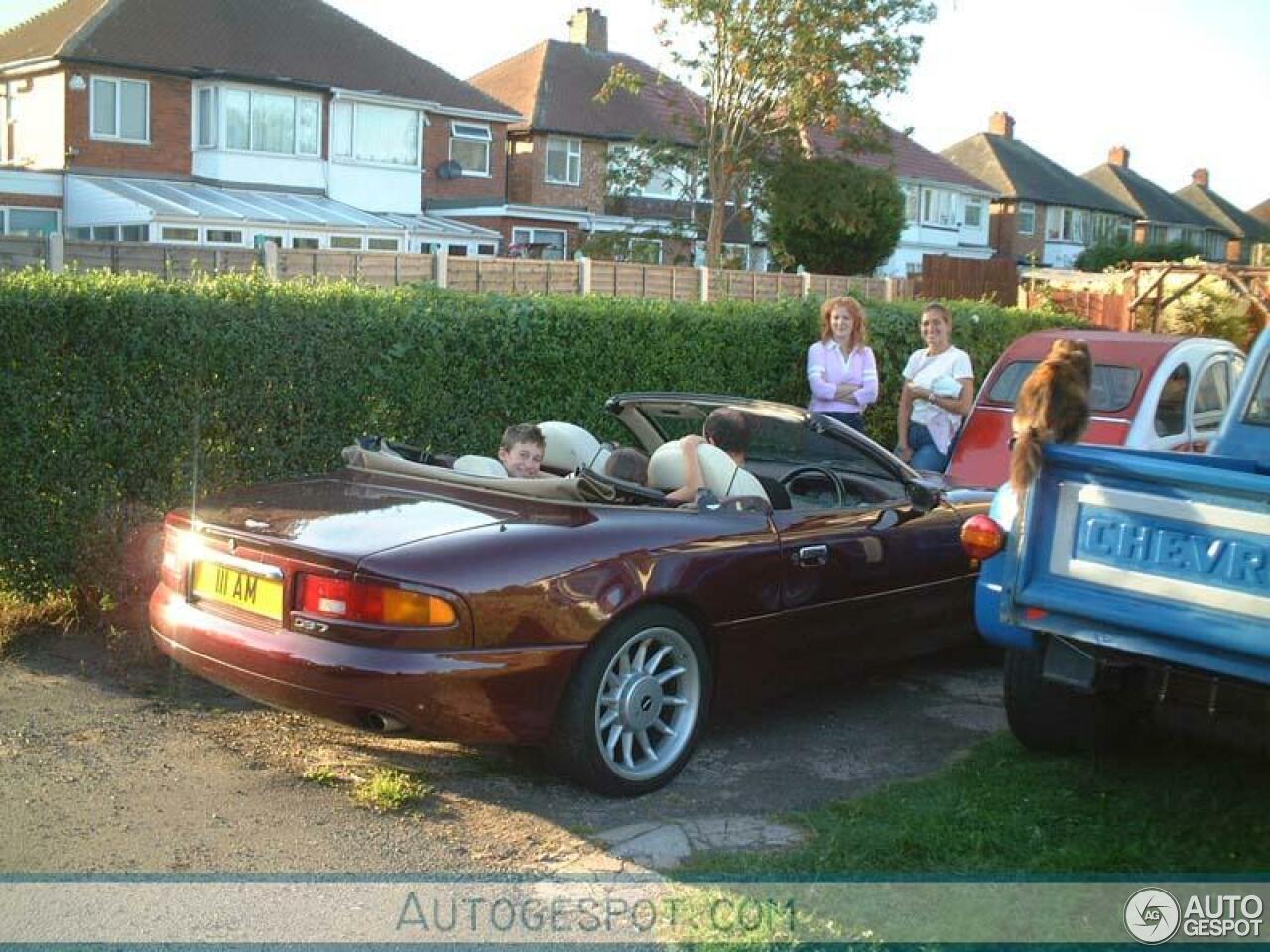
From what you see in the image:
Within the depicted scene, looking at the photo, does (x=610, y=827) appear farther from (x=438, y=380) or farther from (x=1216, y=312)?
(x=1216, y=312)

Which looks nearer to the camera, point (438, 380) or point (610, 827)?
point (610, 827)

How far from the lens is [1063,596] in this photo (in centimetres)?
466

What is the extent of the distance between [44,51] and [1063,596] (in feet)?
119

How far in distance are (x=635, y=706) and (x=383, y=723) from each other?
3.03 ft

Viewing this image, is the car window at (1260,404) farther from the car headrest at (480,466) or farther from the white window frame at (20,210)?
the white window frame at (20,210)

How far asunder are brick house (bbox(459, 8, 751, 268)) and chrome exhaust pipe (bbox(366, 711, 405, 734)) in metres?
36.4

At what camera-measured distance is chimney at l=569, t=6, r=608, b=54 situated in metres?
50.9

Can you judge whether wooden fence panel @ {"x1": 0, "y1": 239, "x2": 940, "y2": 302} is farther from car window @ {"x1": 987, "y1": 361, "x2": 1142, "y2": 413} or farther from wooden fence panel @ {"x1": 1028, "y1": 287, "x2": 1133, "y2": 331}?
car window @ {"x1": 987, "y1": 361, "x2": 1142, "y2": 413}

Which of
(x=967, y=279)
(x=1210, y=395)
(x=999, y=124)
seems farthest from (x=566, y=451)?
(x=999, y=124)

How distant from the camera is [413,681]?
4.53m

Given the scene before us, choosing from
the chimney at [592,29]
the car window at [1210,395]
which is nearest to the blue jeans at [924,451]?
the car window at [1210,395]

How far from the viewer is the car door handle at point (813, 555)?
5664mm

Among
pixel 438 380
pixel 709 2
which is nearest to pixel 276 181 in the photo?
pixel 709 2

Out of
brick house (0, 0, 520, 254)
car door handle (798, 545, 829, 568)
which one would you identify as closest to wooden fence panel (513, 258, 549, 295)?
brick house (0, 0, 520, 254)
